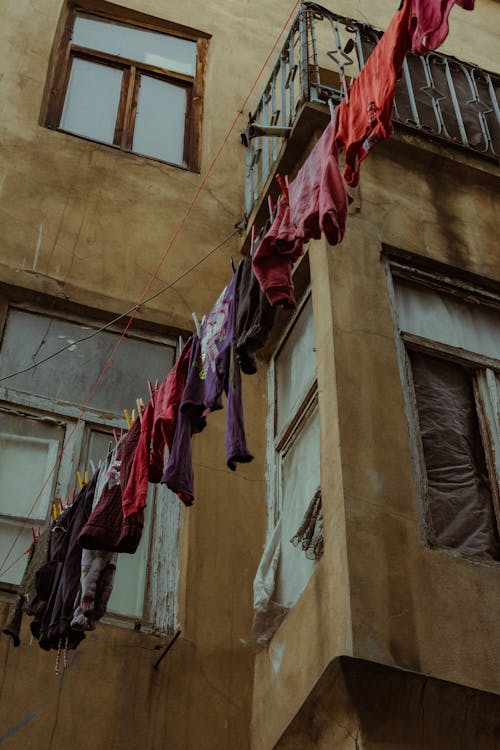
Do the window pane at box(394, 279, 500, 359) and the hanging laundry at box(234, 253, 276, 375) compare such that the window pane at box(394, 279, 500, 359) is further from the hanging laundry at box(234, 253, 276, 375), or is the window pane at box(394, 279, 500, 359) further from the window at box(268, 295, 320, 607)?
the hanging laundry at box(234, 253, 276, 375)

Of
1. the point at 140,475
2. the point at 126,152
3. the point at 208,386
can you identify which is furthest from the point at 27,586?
the point at 126,152

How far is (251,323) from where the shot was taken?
594cm

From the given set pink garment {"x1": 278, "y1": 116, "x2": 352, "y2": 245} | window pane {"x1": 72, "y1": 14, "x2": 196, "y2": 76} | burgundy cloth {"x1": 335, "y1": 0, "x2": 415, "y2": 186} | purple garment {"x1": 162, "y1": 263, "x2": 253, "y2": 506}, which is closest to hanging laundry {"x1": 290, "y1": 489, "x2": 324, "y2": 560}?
purple garment {"x1": 162, "y1": 263, "x2": 253, "y2": 506}

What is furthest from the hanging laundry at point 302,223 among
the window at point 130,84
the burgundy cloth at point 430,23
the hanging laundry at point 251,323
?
the window at point 130,84

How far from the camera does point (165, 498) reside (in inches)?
310

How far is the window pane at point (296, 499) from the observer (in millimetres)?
6535

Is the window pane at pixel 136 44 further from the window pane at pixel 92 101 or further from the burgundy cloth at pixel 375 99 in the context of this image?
the burgundy cloth at pixel 375 99

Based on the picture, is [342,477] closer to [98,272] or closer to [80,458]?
[80,458]

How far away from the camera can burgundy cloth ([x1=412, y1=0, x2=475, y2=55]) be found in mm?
5320

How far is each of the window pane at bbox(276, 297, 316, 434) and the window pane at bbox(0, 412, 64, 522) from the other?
1.73 metres

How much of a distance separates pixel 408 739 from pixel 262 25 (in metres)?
9.02

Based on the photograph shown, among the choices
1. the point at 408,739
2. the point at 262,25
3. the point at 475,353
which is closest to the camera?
the point at 408,739

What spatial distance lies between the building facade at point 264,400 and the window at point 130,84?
0.04 m

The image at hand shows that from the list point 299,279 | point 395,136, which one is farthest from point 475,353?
point 395,136
